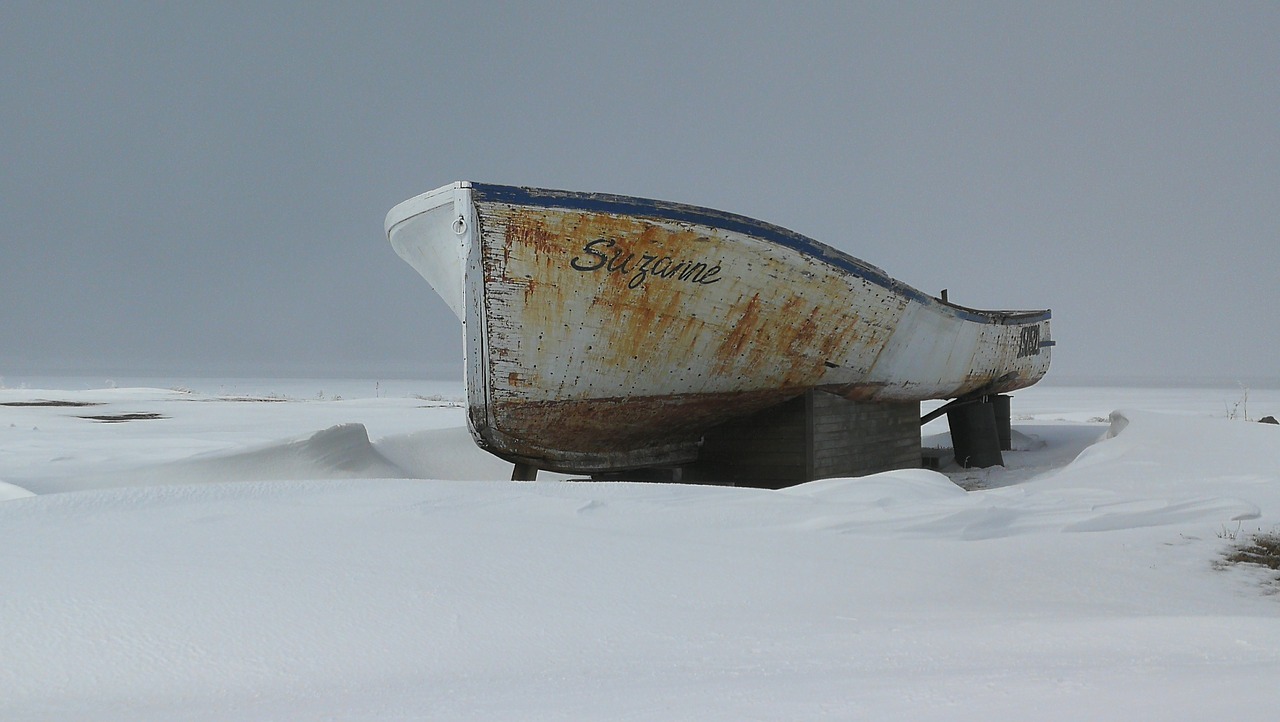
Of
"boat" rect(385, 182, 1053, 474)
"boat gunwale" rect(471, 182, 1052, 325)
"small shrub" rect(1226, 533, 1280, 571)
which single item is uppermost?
"boat gunwale" rect(471, 182, 1052, 325)

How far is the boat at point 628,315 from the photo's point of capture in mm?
4785

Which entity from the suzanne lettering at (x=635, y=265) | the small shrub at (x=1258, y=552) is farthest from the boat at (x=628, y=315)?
the small shrub at (x=1258, y=552)

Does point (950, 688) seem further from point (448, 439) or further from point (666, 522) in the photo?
point (448, 439)

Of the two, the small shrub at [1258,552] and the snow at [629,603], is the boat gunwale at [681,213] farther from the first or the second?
the small shrub at [1258,552]

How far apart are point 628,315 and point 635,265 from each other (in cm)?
32

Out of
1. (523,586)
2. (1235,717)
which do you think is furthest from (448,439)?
(1235,717)

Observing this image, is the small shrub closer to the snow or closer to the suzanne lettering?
the snow

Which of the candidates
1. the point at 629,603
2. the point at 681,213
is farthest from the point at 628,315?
the point at 629,603

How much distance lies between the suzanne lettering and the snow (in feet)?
5.34

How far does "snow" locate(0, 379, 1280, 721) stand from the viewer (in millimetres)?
1449

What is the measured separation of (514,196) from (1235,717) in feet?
13.4

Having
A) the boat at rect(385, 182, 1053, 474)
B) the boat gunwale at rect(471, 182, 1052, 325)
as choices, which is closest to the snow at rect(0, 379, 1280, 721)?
the boat at rect(385, 182, 1053, 474)

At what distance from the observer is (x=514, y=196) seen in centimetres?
468

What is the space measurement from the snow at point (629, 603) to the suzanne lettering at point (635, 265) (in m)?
1.63
